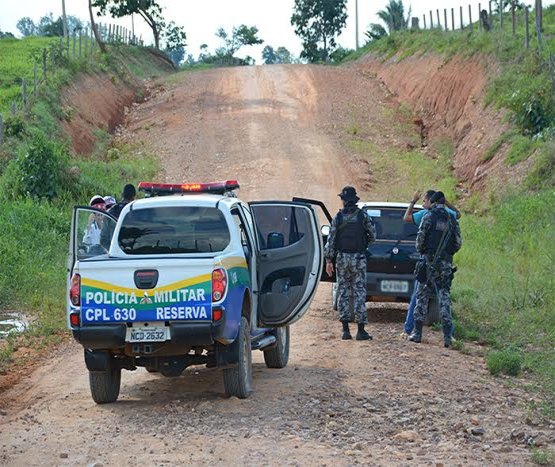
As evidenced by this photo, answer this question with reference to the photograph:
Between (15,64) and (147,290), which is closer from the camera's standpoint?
(147,290)

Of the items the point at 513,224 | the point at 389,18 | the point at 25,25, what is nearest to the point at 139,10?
the point at 389,18

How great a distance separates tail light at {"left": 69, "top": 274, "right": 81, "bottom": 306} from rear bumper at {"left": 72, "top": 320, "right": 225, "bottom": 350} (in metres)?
0.24

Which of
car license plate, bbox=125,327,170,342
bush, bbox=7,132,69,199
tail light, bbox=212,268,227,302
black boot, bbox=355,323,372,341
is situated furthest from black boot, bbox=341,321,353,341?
bush, bbox=7,132,69,199

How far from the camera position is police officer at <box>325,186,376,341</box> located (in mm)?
13266

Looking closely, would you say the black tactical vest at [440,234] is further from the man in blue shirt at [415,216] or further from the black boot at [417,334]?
the black boot at [417,334]

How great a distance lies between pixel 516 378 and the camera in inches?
469

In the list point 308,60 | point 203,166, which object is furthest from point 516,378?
point 308,60

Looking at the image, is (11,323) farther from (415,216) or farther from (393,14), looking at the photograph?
(393,14)

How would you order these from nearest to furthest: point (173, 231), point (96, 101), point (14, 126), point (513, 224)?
point (173, 231) → point (513, 224) → point (14, 126) → point (96, 101)

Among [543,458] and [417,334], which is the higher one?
[543,458]

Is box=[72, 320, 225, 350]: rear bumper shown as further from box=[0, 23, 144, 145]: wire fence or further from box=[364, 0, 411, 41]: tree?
box=[364, 0, 411, 41]: tree

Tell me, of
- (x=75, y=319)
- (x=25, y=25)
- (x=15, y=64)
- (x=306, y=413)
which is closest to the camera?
(x=306, y=413)

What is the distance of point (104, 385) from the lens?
988 cm

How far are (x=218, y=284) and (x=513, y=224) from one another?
13960 millimetres
